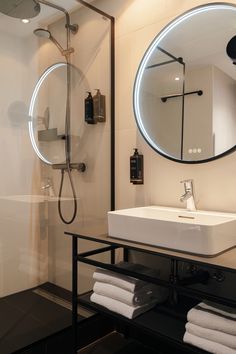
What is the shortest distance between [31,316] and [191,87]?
1.77m

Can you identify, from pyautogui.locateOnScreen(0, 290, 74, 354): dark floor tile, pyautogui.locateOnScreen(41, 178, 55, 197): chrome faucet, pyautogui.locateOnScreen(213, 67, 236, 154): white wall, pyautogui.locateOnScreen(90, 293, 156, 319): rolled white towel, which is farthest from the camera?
pyautogui.locateOnScreen(41, 178, 55, 197): chrome faucet

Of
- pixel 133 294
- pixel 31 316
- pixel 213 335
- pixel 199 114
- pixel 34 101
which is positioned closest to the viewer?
pixel 213 335

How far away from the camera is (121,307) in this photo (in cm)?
152

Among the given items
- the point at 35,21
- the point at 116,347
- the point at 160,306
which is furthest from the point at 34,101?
the point at 116,347

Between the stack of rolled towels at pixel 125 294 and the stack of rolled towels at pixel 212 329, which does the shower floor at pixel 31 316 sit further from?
the stack of rolled towels at pixel 212 329

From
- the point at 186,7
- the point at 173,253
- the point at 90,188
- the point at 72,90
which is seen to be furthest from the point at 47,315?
the point at 186,7

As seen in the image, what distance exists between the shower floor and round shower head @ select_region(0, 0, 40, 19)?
6.44ft

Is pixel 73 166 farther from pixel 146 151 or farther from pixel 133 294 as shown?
pixel 133 294

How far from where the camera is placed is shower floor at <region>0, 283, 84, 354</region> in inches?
70.3

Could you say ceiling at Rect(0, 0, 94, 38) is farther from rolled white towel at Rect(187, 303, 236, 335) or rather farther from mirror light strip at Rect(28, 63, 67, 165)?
rolled white towel at Rect(187, 303, 236, 335)

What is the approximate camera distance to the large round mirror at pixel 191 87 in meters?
1.62

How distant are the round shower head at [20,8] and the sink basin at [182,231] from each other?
1.50 m

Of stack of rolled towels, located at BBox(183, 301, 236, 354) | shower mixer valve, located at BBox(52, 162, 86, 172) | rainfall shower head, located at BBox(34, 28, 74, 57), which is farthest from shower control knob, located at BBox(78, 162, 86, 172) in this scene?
stack of rolled towels, located at BBox(183, 301, 236, 354)

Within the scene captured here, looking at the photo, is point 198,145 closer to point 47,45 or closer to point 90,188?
point 90,188
